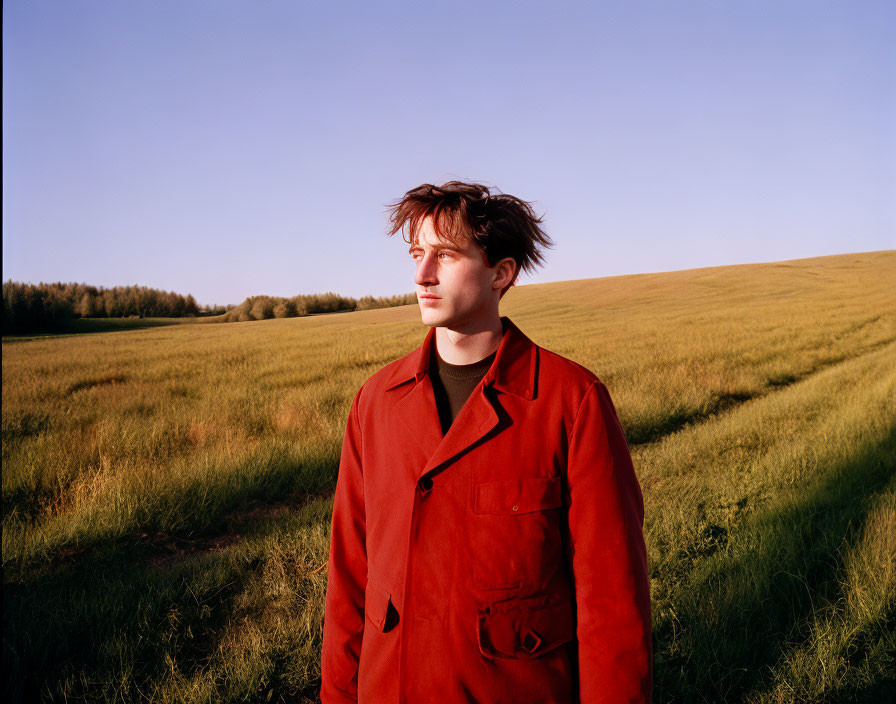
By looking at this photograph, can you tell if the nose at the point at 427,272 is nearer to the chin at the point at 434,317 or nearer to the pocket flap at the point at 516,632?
the chin at the point at 434,317

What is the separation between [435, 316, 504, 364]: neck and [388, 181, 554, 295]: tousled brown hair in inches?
7.0

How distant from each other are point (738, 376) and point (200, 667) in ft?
34.4

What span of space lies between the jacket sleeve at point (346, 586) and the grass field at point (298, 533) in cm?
120

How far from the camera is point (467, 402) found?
1458 millimetres

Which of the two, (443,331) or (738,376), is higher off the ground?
(443,331)

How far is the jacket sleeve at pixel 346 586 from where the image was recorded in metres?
1.67

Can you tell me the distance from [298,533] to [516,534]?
10.3 ft

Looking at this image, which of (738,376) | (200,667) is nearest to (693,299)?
(738,376)

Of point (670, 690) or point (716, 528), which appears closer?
point (670, 690)

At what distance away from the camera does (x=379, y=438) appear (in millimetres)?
1641

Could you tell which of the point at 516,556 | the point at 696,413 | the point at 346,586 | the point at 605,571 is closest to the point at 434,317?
the point at 516,556

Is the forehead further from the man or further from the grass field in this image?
Answer: the grass field

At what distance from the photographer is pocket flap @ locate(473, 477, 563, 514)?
138 cm

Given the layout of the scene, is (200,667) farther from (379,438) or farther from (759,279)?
(759,279)
